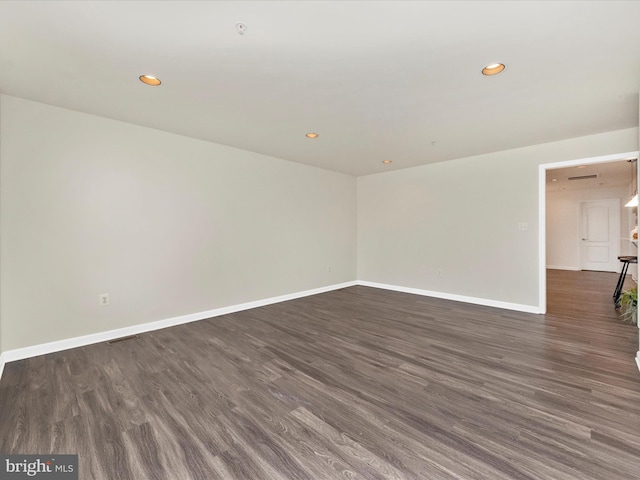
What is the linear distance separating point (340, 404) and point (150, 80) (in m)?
2.91

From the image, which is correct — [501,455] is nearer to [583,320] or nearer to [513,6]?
[513,6]

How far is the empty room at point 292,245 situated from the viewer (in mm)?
1648

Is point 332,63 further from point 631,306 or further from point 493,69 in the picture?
point 631,306

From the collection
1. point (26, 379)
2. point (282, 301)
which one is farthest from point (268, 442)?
point (282, 301)

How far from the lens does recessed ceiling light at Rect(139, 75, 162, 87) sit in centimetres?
233

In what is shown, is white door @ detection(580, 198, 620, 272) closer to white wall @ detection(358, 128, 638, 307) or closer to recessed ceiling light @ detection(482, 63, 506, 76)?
white wall @ detection(358, 128, 638, 307)

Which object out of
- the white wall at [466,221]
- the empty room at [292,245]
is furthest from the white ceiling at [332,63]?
the white wall at [466,221]

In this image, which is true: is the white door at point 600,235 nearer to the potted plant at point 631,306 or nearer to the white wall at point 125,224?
the potted plant at point 631,306

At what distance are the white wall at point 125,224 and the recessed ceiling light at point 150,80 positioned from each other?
4.24 ft

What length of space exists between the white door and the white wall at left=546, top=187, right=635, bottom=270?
0.45 ft

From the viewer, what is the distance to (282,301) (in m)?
5.00

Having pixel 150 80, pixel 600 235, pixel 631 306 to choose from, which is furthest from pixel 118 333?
pixel 600 235

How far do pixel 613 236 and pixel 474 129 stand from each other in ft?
24.7

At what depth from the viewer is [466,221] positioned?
4.93 metres
